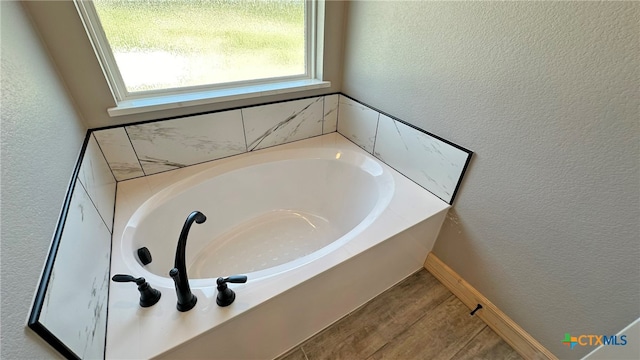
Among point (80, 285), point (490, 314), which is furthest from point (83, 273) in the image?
point (490, 314)

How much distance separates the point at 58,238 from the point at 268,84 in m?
1.20

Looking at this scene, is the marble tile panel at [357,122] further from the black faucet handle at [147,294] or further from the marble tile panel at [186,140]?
the black faucet handle at [147,294]

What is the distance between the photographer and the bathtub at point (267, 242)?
2.69 ft

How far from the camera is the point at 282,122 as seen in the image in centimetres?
163

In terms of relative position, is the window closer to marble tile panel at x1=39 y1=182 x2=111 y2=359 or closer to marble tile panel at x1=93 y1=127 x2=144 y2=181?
marble tile panel at x1=93 y1=127 x2=144 y2=181

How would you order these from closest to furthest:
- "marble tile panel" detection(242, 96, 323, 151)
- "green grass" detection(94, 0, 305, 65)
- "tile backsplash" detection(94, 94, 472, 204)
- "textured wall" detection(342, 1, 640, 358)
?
"textured wall" detection(342, 1, 640, 358) < "green grass" detection(94, 0, 305, 65) < "tile backsplash" detection(94, 94, 472, 204) < "marble tile panel" detection(242, 96, 323, 151)

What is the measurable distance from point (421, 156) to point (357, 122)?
20.0 inches

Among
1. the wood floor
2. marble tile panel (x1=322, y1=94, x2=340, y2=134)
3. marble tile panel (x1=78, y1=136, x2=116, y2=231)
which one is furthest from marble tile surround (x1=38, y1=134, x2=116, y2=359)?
marble tile panel (x1=322, y1=94, x2=340, y2=134)

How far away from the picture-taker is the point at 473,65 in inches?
39.2

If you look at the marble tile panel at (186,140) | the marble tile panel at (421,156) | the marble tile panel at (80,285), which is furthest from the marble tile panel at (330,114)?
the marble tile panel at (80,285)

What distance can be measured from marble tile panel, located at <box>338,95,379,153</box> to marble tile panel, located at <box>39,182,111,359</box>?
135 cm

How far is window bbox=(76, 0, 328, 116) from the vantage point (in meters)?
1.11

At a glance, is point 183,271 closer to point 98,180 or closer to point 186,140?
point 98,180

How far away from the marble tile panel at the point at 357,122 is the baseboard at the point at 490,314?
2.53ft
